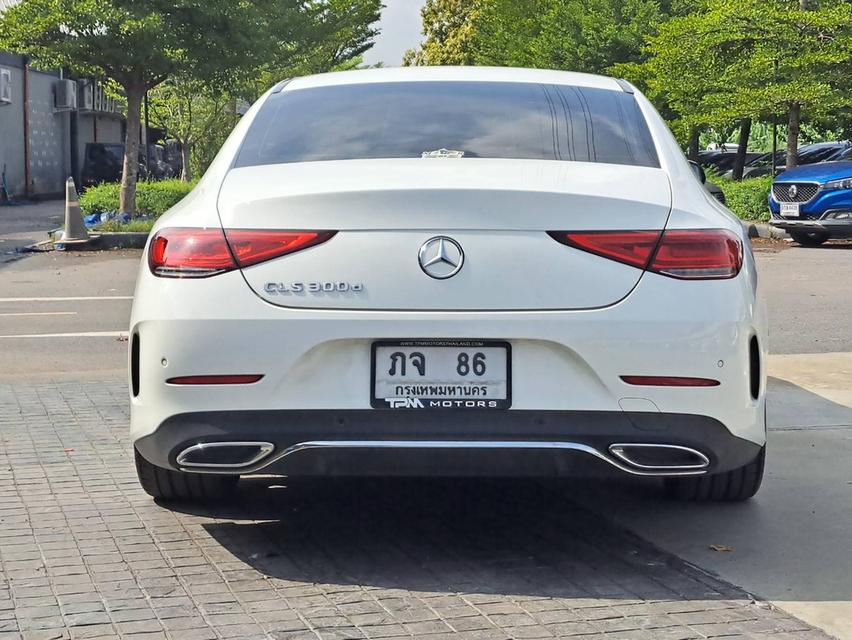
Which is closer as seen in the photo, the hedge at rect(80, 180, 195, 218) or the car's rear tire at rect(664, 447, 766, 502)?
the car's rear tire at rect(664, 447, 766, 502)

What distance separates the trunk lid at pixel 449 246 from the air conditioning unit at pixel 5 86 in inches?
1339

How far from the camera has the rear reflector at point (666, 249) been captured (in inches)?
158

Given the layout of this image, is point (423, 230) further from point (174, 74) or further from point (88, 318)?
point (174, 74)

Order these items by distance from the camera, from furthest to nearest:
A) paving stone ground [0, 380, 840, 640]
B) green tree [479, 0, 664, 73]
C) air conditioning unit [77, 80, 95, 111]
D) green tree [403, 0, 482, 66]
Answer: green tree [403, 0, 482, 66] → air conditioning unit [77, 80, 95, 111] → green tree [479, 0, 664, 73] → paving stone ground [0, 380, 840, 640]

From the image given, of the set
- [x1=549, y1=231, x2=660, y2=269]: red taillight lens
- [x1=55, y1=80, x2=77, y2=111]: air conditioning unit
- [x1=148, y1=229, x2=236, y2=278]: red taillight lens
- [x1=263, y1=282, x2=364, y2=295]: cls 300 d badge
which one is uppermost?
[x1=55, y1=80, x2=77, y2=111]: air conditioning unit

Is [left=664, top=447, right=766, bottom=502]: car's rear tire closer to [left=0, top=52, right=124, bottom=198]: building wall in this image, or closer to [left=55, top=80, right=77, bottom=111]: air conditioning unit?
[left=0, top=52, right=124, bottom=198]: building wall

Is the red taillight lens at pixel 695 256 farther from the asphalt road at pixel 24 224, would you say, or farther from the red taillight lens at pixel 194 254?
the asphalt road at pixel 24 224

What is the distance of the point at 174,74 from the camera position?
23.7 m

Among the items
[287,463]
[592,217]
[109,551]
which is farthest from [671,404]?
[109,551]

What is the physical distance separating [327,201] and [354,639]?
4.14 ft

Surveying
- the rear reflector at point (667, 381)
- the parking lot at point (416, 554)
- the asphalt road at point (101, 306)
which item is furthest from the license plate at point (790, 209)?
the rear reflector at point (667, 381)

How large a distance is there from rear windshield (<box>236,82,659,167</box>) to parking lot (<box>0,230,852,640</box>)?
1.29m

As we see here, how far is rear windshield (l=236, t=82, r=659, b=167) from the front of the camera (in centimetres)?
458

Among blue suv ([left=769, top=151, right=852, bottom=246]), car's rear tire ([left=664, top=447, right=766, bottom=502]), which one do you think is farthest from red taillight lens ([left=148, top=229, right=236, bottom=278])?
blue suv ([left=769, top=151, right=852, bottom=246])
